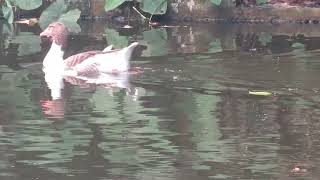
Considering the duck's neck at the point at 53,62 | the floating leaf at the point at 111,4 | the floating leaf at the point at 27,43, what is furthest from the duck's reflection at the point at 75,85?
the floating leaf at the point at 111,4

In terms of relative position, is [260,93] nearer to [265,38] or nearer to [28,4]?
[265,38]

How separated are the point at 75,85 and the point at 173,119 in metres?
2.60

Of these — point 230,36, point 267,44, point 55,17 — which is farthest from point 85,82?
point 55,17

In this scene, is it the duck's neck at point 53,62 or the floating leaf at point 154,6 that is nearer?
the duck's neck at point 53,62

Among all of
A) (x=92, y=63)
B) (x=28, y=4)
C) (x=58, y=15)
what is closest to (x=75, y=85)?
(x=92, y=63)

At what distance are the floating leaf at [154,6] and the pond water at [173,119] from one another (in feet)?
20.7

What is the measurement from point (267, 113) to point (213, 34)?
8.72 m

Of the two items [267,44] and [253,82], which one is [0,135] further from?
[267,44]

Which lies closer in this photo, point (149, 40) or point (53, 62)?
point (53, 62)

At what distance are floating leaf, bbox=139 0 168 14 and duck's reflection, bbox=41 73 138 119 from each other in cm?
909

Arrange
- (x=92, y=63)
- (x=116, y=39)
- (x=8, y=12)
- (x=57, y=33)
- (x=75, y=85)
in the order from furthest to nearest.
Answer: (x=8, y=12) < (x=116, y=39) < (x=57, y=33) < (x=92, y=63) < (x=75, y=85)

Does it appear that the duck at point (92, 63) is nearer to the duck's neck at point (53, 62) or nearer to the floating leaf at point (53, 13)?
the duck's neck at point (53, 62)

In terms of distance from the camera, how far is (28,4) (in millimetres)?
20344

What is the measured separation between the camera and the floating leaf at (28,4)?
797 inches
